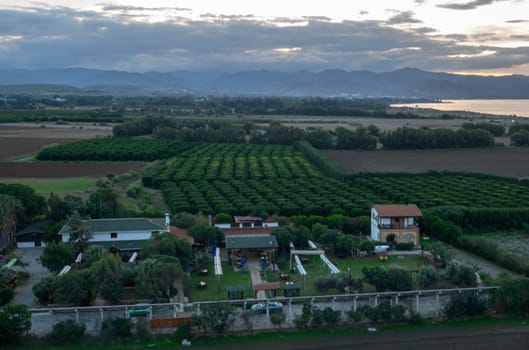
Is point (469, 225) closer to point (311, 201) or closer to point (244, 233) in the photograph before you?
point (311, 201)

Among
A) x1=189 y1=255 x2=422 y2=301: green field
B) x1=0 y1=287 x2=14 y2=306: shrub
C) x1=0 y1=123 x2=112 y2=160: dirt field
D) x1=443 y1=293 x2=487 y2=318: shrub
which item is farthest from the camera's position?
x1=0 y1=123 x2=112 y2=160: dirt field

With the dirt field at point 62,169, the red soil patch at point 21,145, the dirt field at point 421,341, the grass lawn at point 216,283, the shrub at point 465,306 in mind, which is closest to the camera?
the dirt field at point 421,341

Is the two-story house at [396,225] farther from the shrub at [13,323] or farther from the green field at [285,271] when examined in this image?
the shrub at [13,323]

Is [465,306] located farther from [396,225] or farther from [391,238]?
[396,225]

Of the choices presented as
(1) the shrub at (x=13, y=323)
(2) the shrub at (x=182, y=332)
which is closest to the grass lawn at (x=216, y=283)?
(2) the shrub at (x=182, y=332)

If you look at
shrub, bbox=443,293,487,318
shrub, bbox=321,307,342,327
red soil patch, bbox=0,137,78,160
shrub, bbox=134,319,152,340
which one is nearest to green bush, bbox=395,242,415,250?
shrub, bbox=443,293,487,318

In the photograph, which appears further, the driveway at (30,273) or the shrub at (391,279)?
the driveway at (30,273)

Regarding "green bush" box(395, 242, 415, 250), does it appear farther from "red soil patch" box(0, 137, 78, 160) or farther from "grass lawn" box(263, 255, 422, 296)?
"red soil patch" box(0, 137, 78, 160)

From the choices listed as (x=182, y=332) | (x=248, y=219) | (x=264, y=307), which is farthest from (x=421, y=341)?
(x=248, y=219)
